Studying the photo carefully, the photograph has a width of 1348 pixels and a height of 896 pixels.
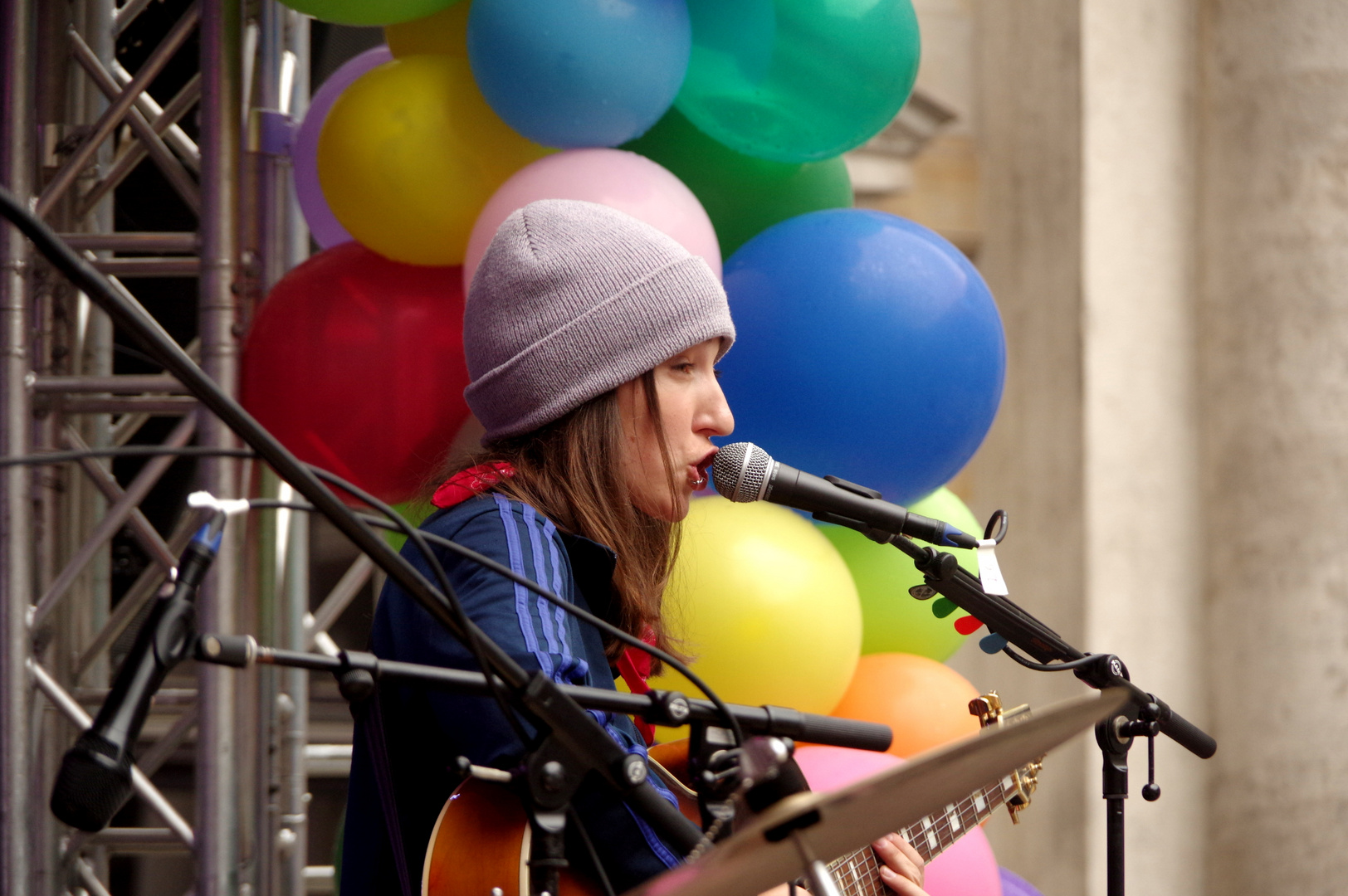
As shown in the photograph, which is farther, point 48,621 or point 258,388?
point 48,621

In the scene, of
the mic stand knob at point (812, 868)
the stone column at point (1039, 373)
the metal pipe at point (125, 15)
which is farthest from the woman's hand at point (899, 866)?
the metal pipe at point (125, 15)

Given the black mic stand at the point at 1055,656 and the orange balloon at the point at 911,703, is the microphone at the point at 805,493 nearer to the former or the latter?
the black mic stand at the point at 1055,656

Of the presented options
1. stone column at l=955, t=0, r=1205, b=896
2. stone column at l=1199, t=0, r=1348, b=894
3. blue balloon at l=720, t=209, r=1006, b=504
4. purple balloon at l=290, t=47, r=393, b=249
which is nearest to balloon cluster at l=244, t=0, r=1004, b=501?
blue balloon at l=720, t=209, r=1006, b=504

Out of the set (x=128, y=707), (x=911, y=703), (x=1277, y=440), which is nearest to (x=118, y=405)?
(x=911, y=703)

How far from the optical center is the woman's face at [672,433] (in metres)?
1.51

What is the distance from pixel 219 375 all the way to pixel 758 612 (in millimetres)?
1301

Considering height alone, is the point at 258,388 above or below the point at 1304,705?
above

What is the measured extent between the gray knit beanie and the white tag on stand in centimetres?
43

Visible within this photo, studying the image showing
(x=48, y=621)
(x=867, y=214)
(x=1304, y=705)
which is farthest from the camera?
(x=1304, y=705)

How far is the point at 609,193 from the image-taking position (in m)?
2.14

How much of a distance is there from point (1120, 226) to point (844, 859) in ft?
9.80

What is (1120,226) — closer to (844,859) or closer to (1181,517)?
(1181,517)

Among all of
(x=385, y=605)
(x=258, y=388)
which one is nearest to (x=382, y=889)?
(x=385, y=605)

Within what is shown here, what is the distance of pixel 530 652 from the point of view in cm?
110
